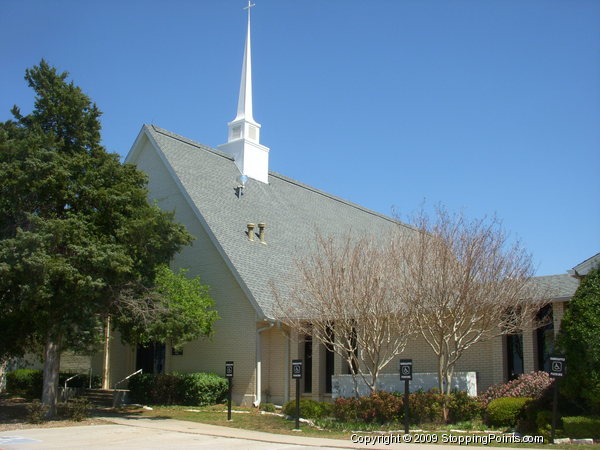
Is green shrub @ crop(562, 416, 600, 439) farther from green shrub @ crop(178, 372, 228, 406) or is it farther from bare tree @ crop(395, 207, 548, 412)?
green shrub @ crop(178, 372, 228, 406)

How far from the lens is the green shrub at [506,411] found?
16.7m

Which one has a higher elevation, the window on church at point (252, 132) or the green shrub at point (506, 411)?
the window on church at point (252, 132)

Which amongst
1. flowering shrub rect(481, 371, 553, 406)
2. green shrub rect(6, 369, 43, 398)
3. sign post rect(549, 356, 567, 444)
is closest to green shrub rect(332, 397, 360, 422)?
flowering shrub rect(481, 371, 553, 406)

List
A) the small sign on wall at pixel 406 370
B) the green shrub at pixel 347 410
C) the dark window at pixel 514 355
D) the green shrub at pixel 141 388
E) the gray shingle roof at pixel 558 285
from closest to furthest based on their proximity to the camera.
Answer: the small sign on wall at pixel 406 370, the green shrub at pixel 347 410, the gray shingle roof at pixel 558 285, the dark window at pixel 514 355, the green shrub at pixel 141 388

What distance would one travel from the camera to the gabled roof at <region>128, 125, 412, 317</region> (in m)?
24.6

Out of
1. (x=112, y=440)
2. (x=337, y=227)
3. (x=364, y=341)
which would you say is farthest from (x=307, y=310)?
(x=337, y=227)

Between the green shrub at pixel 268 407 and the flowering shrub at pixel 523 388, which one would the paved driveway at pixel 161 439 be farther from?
the flowering shrub at pixel 523 388

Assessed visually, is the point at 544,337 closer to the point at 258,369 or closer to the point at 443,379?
the point at 443,379

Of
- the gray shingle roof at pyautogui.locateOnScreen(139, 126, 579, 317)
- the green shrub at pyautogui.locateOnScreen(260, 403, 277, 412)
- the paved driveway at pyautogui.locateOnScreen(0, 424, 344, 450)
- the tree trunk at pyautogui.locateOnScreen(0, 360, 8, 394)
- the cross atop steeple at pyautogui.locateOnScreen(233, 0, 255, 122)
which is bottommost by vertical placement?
the paved driveway at pyautogui.locateOnScreen(0, 424, 344, 450)

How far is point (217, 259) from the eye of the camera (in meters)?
25.0

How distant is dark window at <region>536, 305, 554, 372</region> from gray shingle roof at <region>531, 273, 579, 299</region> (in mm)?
725

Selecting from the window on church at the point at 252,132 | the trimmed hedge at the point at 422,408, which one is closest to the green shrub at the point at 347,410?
the trimmed hedge at the point at 422,408

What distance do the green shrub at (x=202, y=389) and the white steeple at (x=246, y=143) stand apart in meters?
11.2

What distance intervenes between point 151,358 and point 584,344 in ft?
57.5
